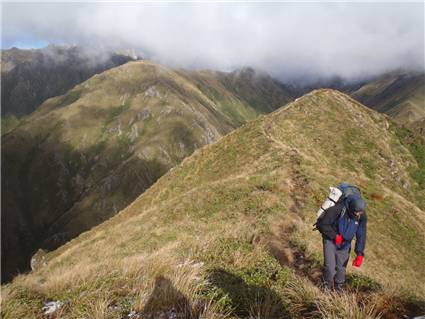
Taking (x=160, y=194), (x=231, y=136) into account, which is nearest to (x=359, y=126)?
(x=231, y=136)

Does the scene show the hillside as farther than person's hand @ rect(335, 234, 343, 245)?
No

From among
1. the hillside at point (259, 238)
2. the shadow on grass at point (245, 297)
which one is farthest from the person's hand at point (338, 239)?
the shadow on grass at point (245, 297)

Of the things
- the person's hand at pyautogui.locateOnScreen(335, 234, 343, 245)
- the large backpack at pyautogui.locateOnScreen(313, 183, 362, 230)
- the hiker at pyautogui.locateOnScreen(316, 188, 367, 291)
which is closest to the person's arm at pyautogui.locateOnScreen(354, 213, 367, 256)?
the hiker at pyautogui.locateOnScreen(316, 188, 367, 291)

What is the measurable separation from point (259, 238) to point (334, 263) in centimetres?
431

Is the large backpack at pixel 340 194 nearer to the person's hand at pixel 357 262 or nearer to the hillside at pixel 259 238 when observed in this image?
the person's hand at pixel 357 262

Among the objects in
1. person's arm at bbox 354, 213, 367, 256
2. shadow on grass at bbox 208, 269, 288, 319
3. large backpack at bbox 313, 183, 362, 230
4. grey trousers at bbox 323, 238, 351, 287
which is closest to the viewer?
shadow on grass at bbox 208, 269, 288, 319

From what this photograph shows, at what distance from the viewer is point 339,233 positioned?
35.4 feet

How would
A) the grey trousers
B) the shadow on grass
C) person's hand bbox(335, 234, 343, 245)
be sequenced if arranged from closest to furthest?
the shadow on grass < the grey trousers < person's hand bbox(335, 234, 343, 245)

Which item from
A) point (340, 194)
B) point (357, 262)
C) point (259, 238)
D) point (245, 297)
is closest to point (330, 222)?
point (340, 194)

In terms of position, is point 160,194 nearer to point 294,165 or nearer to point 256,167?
point 256,167

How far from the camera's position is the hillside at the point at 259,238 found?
6.98 m

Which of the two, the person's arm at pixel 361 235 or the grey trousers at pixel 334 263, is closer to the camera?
the grey trousers at pixel 334 263

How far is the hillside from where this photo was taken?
6.98 metres

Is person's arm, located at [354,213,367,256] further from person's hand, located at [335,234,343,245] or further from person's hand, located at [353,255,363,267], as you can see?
person's hand, located at [335,234,343,245]
